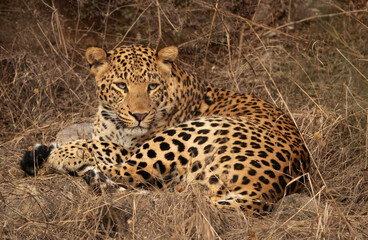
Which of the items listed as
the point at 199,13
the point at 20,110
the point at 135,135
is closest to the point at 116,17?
the point at 199,13

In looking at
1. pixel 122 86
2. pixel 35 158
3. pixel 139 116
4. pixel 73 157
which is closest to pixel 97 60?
pixel 122 86

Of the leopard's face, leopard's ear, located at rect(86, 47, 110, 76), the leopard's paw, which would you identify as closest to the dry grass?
the leopard's paw

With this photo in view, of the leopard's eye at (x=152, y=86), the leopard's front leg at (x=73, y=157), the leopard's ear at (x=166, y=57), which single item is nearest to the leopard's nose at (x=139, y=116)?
the leopard's eye at (x=152, y=86)

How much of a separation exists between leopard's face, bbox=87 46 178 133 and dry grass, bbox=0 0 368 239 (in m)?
0.53

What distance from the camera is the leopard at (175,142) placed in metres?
4.29

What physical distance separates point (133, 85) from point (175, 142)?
794 mm

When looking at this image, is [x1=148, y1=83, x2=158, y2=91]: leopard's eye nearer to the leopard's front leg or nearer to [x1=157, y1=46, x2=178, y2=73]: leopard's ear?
[x1=157, y1=46, x2=178, y2=73]: leopard's ear

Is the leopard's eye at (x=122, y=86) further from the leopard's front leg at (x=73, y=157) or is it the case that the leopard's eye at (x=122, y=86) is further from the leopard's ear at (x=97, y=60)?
the leopard's front leg at (x=73, y=157)

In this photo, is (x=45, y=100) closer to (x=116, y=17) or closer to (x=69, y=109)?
(x=69, y=109)

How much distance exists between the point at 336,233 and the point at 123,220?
1.51m

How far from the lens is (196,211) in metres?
3.54

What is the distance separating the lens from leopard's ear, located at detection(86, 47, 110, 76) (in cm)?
524

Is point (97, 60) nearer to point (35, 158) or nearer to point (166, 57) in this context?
point (166, 57)

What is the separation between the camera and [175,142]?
4.80 metres
